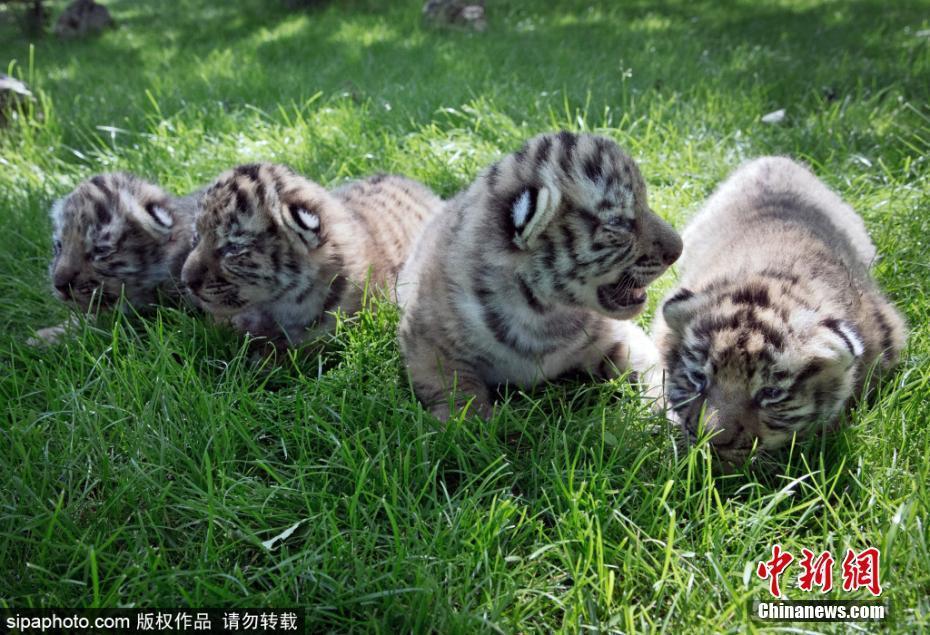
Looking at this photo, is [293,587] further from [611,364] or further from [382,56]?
[382,56]

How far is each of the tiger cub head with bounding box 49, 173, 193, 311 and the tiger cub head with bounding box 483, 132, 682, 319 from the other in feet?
7.01

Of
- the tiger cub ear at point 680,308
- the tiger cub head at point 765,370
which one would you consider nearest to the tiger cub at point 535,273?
the tiger cub ear at point 680,308

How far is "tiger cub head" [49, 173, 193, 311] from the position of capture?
13.5 ft

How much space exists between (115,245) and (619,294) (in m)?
2.86

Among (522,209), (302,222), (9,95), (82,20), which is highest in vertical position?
(82,20)

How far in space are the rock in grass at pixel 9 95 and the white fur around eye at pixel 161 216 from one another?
3507 mm

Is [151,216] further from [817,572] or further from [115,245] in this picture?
[817,572]

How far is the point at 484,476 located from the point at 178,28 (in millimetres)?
12591

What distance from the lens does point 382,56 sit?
9.20 m

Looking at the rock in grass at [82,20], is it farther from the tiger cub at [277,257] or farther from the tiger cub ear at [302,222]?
the tiger cub ear at [302,222]

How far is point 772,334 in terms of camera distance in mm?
2801

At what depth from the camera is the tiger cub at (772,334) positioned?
2.80 metres

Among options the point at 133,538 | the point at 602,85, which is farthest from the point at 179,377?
the point at 602,85

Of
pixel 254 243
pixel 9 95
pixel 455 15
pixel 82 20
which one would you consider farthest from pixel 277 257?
pixel 82 20
